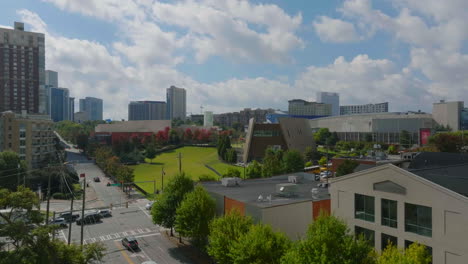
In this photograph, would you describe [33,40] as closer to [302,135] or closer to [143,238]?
[302,135]

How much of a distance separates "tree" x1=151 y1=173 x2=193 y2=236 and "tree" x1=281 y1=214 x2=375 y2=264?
17.6m

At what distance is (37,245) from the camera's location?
1511cm

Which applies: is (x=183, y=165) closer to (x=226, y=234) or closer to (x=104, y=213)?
(x=104, y=213)

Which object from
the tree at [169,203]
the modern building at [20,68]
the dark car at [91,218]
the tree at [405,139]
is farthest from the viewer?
the modern building at [20,68]

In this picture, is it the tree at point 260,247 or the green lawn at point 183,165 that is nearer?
the tree at point 260,247

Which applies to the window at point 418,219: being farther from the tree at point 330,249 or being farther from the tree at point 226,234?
the tree at point 226,234

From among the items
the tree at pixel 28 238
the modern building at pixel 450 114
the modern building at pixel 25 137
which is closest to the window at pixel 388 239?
the tree at pixel 28 238

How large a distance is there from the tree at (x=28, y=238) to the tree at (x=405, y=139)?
99224 mm

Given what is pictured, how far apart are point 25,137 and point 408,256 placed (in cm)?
7150

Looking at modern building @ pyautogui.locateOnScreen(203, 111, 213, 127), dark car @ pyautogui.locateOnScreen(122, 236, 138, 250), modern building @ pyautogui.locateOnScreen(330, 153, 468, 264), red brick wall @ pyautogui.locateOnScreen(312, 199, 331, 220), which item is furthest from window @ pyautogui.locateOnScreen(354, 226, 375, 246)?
modern building @ pyautogui.locateOnScreen(203, 111, 213, 127)

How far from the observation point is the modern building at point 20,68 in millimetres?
101438

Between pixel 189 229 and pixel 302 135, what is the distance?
232 feet

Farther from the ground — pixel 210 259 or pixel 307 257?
pixel 307 257

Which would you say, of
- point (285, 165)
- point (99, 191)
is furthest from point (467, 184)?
point (99, 191)
